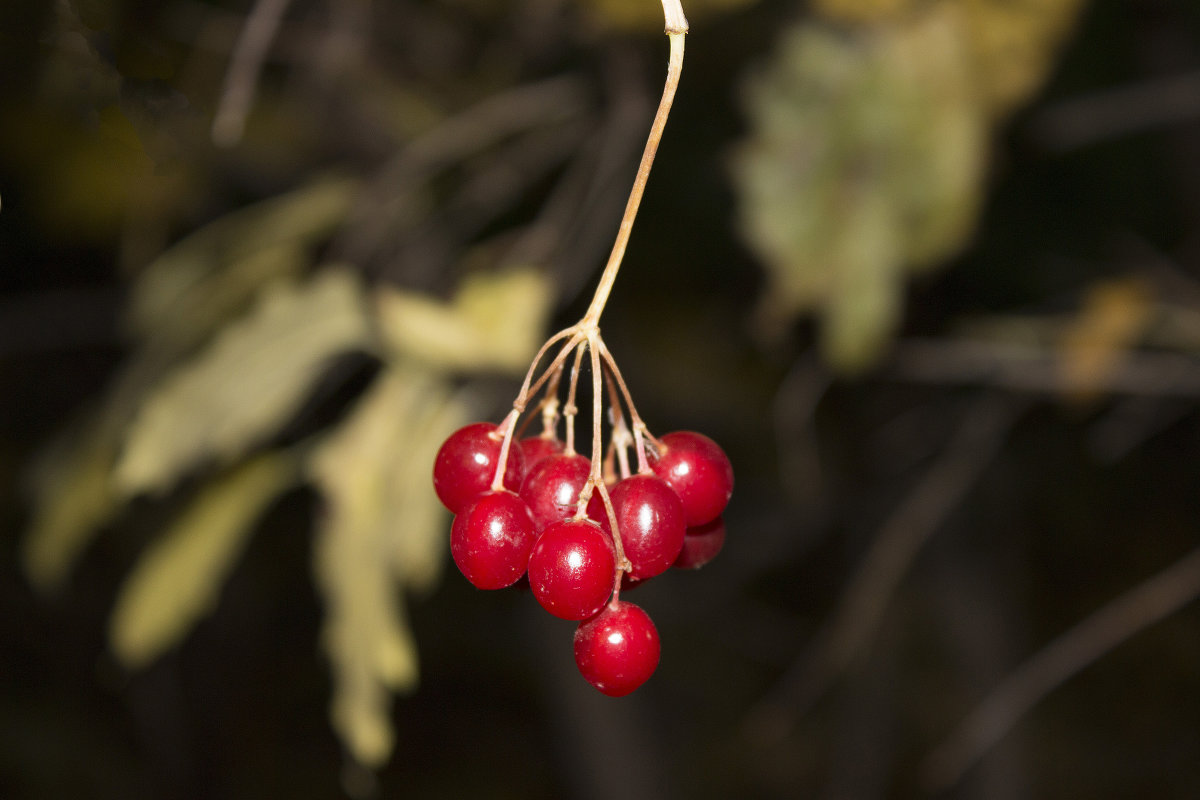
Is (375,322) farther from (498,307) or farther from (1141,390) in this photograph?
(1141,390)

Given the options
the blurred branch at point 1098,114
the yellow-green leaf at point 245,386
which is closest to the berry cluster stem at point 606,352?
the yellow-green leaf at point 245,386

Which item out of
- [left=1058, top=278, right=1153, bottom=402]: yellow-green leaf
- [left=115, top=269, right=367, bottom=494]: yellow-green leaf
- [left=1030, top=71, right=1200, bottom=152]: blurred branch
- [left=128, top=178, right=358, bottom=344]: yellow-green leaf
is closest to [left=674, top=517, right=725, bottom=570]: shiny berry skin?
[left=115, top=269, right=367, bottom=494]: yellow-green leaf

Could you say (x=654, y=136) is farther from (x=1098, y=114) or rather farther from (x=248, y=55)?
(x=1098, y=114)

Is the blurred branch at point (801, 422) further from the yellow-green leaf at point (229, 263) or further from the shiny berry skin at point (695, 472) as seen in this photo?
the shiny berry skin at point (695, 472)

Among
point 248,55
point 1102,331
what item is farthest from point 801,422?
point 248,55

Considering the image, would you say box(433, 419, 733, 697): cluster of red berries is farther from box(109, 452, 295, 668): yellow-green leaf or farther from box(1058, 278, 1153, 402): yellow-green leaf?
box(1058, 278, 1153, 402): yellow-green leaf

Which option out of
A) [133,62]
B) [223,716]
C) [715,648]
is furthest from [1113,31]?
[715,648]
